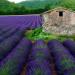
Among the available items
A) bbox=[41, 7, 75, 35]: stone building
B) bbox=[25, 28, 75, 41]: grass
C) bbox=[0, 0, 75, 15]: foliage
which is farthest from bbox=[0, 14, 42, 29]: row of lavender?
bbox=[0, 0, 75, 15]: foliage

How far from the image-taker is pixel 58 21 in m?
24.0

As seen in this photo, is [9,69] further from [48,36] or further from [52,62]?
[48,36]

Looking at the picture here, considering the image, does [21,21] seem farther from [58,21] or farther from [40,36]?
[40,36]

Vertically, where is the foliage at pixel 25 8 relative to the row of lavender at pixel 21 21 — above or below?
below

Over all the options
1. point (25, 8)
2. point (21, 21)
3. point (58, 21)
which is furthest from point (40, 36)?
point (25, 8)

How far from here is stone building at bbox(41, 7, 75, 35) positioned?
2386 centimetres

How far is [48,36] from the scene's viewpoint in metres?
22.7

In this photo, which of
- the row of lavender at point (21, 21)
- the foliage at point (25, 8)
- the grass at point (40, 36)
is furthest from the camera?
the foliage at point (25, 8)

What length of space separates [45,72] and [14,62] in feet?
5.70

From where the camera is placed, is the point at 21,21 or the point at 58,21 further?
the point at 21,21

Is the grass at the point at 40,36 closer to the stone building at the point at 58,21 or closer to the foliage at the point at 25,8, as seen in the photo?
the stone building at the point at 58,21

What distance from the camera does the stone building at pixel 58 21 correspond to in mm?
23859

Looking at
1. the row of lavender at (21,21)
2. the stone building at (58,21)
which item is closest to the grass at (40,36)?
the stone building at (58,21)

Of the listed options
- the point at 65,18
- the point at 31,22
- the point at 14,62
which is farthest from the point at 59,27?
the point at 14,62
